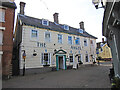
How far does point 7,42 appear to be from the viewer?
1062cm

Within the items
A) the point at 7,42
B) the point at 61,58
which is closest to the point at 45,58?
the point at 61,58

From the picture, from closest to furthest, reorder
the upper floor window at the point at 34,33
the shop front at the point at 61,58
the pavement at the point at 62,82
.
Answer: the pavement at the point at 62,82
the upper floor window at the point at 34,33
the shop front at the point at 61,58

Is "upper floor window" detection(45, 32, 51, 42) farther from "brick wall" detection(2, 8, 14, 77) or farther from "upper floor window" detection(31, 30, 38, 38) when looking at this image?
"brick wall" detection(2, 8, 14, 77)

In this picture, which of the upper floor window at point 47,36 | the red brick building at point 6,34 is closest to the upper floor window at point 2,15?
the red brick building at point 6,34

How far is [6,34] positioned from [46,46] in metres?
5.78

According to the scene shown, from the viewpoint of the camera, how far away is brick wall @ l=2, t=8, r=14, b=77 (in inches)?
401

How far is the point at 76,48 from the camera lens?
18.5m

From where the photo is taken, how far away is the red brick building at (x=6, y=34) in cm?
1020

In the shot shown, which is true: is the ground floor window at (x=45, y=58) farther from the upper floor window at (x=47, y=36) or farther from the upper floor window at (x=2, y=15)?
the upper floor window at (x=2, y=15)

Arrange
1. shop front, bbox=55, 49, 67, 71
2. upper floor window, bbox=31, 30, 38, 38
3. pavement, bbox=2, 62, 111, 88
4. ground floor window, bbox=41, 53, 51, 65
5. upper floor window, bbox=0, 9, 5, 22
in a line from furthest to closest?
shop front, bbox=55, 49, 67, 71 < ground floor window, bbox=41, 53, 51, 65 < upper floor window, bbox=31, 30, 38, 38 < upper floor window, bbox=0, 9, 5, 22 < pavement, bbox=2, 62, 111, 88

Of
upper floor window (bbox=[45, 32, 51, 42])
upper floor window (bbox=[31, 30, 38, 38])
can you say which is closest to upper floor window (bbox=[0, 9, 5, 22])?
upper floor window (bbox=[31, 30, 38, 38])

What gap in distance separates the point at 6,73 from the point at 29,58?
10.9ft

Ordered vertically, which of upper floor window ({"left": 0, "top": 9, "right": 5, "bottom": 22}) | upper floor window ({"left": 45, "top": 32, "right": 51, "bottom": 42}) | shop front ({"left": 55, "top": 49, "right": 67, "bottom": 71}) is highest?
upper floor window ({"left": 0, "top": 9, "right": 5, "bottom": 22})

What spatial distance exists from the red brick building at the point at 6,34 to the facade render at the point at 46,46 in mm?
1949
